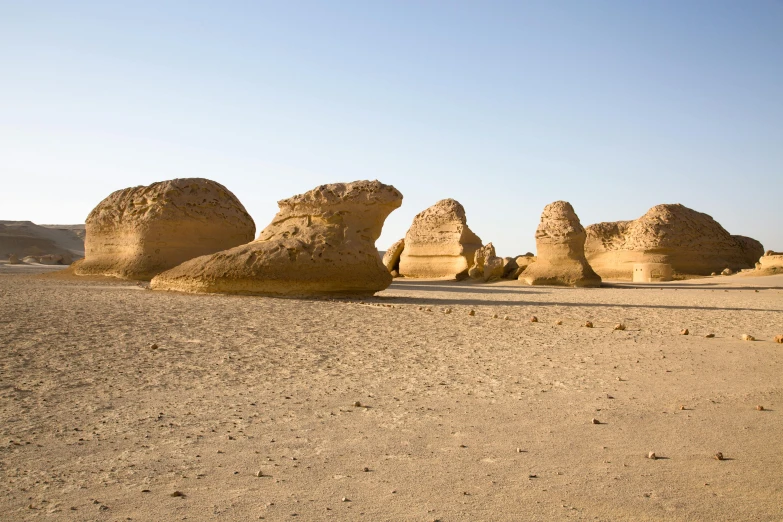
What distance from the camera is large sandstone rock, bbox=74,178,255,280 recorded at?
14.0 m

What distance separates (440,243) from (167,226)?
12.6 m

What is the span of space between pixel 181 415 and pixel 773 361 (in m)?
4.53

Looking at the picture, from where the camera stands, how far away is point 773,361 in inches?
209

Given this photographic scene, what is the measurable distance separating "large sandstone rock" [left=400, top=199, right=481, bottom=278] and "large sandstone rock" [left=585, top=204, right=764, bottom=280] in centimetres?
Answer: 472

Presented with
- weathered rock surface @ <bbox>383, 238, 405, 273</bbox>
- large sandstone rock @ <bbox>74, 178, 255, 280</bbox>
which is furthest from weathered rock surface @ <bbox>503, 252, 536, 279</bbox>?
large sandstone rock @ <bbox>74, 178, 255, 280</bbox>

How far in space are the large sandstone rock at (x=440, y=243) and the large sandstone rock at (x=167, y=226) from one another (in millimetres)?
10420

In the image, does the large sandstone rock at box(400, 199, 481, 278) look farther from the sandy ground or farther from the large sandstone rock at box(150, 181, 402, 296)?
the sandy ground

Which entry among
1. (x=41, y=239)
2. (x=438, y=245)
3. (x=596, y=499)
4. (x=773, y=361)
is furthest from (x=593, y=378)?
(x=41, y=239)

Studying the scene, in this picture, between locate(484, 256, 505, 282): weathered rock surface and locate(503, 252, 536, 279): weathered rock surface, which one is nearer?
locate(484, 256, 505, 282): weathered rock surface

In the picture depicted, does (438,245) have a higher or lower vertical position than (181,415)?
higher

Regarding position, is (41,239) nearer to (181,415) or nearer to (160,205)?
(160,205)

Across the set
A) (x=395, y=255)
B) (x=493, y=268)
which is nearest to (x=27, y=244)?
(x=395, y=255)

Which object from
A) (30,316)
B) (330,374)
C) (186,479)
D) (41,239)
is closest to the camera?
(186,479)

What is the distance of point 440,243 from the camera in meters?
24.7
